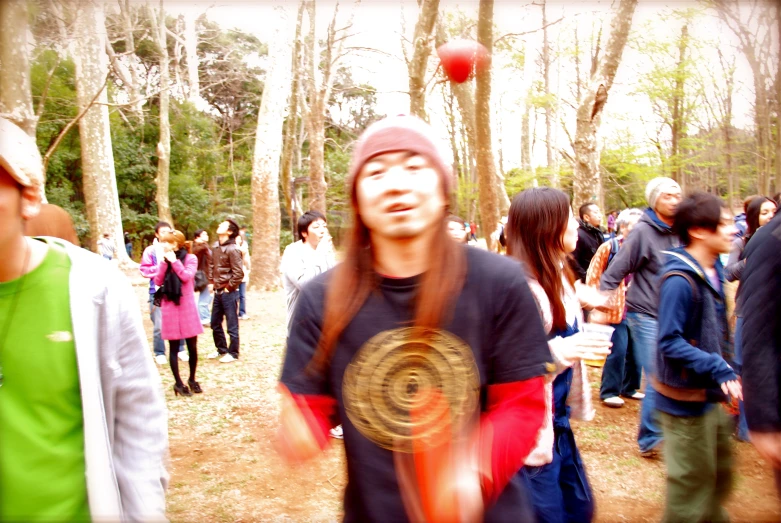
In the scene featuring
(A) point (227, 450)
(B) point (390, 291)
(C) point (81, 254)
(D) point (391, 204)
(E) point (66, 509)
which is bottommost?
(A) point (227, 450)

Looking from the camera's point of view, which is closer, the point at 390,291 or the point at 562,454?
the point at 390,291

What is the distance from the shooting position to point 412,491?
1433mm

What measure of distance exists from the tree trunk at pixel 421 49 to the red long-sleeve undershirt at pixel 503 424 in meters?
5.69

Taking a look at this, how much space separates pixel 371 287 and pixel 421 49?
5.88 metres

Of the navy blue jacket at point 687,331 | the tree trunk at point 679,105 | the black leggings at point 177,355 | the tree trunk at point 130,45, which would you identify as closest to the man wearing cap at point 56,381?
the navy blue jacket at point 687,331

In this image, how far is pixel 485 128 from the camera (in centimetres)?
727

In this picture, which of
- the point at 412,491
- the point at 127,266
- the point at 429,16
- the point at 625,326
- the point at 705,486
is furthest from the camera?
the point at 127,266

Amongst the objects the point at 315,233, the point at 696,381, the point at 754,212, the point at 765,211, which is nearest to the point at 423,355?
the point at 696,381

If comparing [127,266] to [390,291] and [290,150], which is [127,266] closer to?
[290,150]

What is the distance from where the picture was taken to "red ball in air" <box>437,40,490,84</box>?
20.7 feet

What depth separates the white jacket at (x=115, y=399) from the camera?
5.23ft

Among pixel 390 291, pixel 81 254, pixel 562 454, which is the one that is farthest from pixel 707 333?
pixel 81 254

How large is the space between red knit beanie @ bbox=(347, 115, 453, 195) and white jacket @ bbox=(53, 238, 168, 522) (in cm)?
78

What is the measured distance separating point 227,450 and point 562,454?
3.57m
